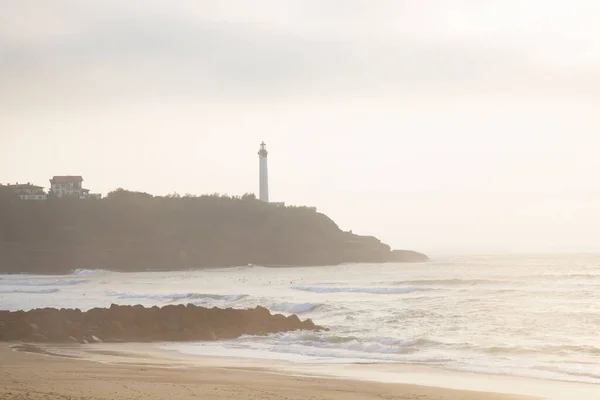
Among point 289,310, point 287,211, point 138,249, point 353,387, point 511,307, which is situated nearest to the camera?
point 353,387

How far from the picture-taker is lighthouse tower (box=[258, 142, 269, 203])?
334 feet

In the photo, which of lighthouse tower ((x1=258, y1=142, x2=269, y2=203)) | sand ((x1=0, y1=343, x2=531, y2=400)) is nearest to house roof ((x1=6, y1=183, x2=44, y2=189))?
lighthouse tower ((x1=258, y1=142, x2=269, y2=203))

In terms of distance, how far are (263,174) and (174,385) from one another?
3690 inches

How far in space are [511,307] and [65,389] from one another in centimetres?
2115

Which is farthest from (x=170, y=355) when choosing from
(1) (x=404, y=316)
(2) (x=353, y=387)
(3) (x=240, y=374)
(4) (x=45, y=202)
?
(4) (x=45, y=202)

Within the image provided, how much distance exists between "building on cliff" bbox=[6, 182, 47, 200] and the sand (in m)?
Answer: 91.2

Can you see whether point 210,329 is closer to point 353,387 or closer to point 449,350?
point 449,350

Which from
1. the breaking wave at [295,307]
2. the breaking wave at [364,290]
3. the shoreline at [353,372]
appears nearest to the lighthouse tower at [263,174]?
the breaking wave at [364,290]

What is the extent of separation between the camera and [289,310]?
31562 millimetres

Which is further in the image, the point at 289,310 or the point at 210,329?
the point at 289,310

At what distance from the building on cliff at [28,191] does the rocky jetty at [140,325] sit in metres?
82.1

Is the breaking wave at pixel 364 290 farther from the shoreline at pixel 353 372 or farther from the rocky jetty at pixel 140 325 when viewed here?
the shoreline at pixel 353 372

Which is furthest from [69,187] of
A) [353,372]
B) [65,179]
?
[353,372]

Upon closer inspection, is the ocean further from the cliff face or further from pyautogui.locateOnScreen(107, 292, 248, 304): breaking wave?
the cliff face
